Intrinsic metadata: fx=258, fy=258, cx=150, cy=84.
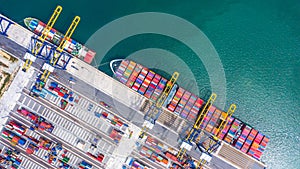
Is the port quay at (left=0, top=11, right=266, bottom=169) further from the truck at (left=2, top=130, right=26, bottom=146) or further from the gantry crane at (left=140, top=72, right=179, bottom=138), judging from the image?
the gantry crane at (left=140, top=72, right=179, bottom=138)

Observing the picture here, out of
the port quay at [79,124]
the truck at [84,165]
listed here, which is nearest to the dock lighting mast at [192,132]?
the port quay at [79,124]

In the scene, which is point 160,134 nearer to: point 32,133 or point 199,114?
point 199,114

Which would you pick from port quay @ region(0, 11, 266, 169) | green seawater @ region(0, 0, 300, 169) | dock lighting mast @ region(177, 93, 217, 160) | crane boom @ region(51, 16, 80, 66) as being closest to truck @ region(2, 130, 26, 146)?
port quay @ region(0, 11, 266, 169)

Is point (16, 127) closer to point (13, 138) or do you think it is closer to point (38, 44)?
point (13, 138)

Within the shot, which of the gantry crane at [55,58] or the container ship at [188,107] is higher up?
the container ship at [188,107]

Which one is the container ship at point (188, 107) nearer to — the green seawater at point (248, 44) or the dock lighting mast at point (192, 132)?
the dock lighting mast at point (192, 132)

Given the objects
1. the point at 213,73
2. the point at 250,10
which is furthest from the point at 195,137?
the point at 250,10
